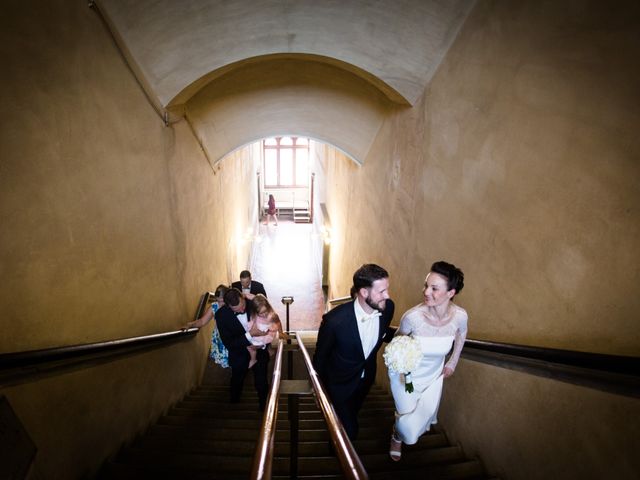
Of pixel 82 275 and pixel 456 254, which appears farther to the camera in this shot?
pixel 456 254

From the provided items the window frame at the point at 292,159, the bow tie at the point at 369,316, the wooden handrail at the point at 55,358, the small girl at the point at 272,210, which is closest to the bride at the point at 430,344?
the bow tie at the point at 369,316

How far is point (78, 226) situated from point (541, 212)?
2.66 m

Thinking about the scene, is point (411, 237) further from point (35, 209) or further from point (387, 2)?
point (35, 209)

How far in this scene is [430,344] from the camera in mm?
2459

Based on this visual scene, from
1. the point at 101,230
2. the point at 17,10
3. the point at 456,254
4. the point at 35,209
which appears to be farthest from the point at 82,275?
the point at 456,254

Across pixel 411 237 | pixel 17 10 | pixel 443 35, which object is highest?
pixel 443 35

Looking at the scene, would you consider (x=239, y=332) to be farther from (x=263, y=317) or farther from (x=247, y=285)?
(x=247, y=285)

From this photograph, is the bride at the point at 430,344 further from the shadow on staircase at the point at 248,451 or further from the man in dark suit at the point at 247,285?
Answer: the man in dark suit at the point at 247,285

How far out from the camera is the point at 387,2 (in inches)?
112

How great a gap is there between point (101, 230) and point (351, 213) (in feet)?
18.5

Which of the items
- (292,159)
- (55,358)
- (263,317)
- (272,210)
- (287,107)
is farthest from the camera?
(292,159)

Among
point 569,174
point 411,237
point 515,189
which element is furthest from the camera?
point 411,237

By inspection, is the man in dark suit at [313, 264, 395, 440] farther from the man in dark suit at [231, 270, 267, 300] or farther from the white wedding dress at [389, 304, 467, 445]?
the man in dark suit at [231, 270, 267, 300]

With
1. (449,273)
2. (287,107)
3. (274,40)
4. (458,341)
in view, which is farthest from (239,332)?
(287,107)
